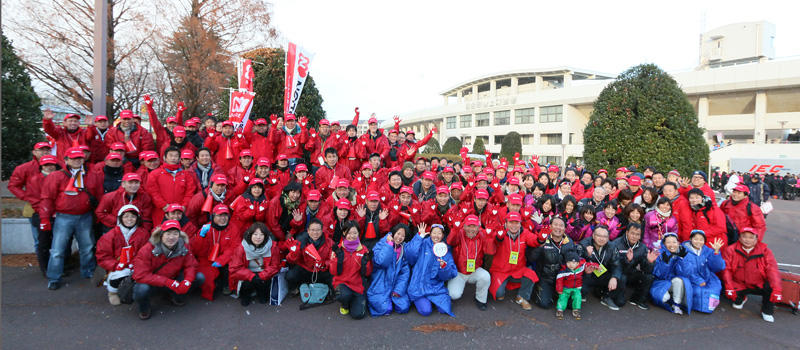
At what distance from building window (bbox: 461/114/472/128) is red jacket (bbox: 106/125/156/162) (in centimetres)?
4725

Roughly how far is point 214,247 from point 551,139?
41.5 meters

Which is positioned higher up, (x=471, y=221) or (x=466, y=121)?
(x=466, y=121)

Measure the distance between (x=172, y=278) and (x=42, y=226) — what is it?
236 centimetres

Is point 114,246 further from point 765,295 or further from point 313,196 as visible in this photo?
point 765,295

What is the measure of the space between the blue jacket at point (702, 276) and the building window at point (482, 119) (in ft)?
147

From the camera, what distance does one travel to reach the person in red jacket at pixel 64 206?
19.5 feet

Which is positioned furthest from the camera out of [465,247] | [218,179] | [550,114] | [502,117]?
[502,117]

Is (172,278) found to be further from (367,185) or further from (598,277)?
(598,277)

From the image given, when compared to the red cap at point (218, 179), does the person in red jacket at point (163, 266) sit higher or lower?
lower

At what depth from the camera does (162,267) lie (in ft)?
17.6

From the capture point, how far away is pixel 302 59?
10.4 m

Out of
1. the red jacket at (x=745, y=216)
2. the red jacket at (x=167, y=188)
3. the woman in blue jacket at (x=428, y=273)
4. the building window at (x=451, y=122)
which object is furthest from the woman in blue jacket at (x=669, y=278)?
the building window at (x=451, y=122)

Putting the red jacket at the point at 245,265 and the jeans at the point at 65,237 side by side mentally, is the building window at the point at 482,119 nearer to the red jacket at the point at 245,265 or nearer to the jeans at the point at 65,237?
the red jacket at the point at 245,265

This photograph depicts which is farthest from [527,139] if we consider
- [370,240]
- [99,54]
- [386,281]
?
[99,54]
